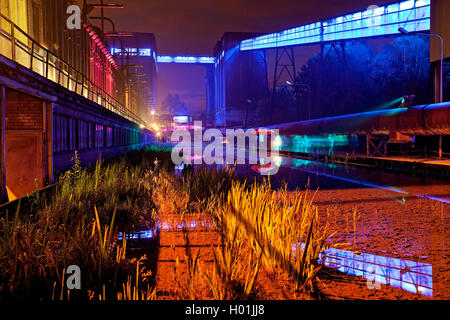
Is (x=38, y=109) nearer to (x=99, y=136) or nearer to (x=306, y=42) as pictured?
(x=99, y=136)

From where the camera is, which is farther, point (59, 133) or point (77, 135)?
point (77, 135)

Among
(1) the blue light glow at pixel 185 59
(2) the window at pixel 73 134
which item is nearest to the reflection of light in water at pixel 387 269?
(2) the window at pixel 73 134

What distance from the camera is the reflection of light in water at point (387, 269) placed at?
460 cm

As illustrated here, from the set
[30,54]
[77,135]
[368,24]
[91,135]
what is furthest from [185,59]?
[30,54]

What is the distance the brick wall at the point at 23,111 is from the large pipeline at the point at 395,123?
62.6 ft

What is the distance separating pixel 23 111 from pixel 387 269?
449 inches

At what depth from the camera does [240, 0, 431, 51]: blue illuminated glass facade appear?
44.7m

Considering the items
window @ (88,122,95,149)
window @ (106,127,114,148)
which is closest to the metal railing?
window @ (88,122,95,149)

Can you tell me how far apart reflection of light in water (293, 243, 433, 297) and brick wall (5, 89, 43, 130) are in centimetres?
1046

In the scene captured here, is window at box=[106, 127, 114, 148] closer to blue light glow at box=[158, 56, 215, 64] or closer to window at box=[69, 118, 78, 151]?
window at box=[69, 118, 78, 151]

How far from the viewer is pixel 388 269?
5.20 m

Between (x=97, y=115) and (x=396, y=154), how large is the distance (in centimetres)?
2102

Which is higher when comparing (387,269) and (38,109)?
(38,109)
